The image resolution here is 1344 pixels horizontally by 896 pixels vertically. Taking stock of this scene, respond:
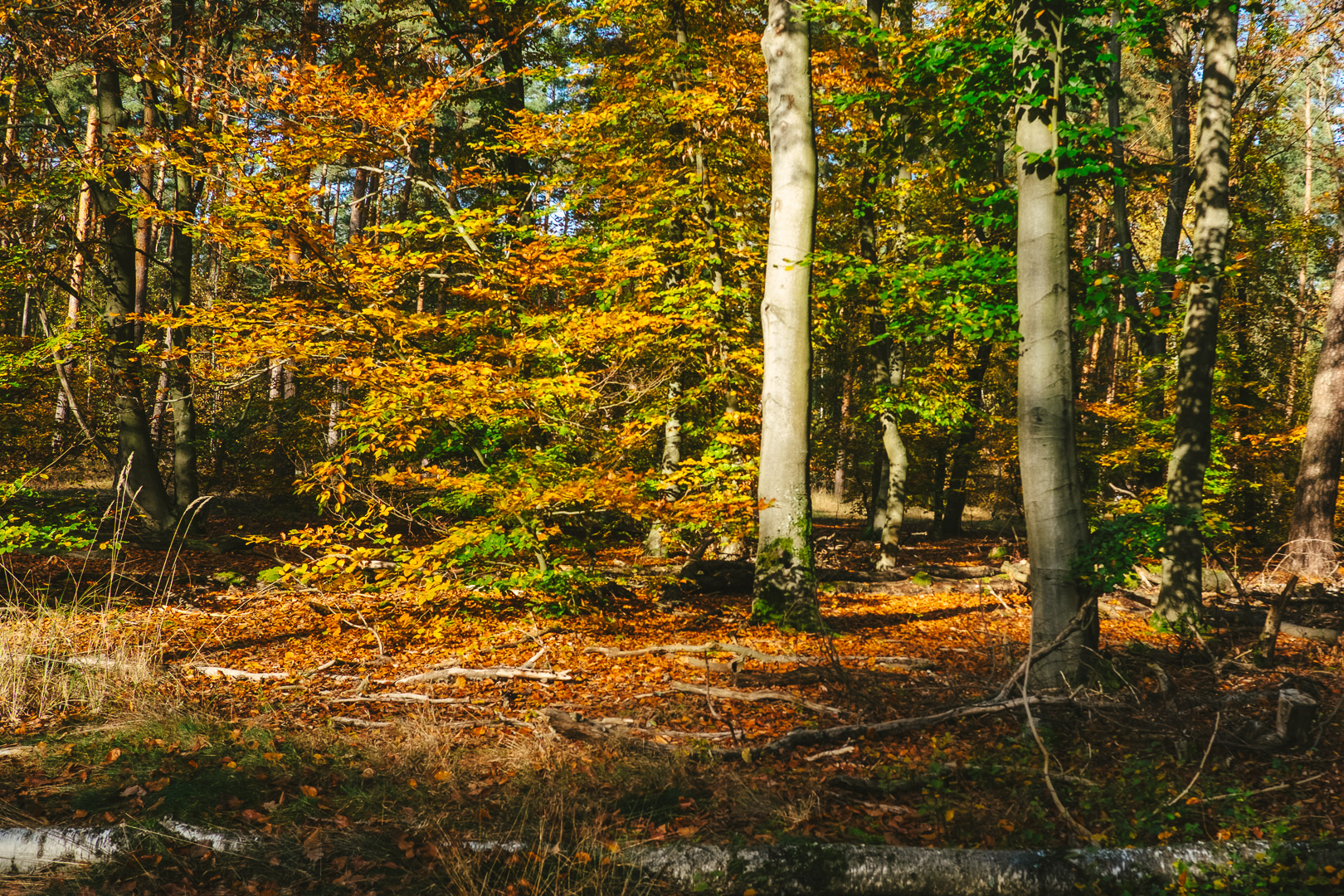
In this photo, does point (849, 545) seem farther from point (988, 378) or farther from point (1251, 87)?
point (1251, 87)

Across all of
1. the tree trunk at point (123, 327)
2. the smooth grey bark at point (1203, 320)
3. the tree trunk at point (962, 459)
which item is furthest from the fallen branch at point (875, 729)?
the tree trunk at point (962, 459)

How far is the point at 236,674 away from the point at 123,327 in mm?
7024

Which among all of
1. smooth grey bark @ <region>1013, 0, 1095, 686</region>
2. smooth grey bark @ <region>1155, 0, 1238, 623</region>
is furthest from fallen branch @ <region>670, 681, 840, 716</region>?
smooth grey bark @ <region>1155, 0, 1238, 623</region>

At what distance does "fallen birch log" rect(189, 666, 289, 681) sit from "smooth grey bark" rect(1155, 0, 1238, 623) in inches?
364

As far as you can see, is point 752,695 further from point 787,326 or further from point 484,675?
point 787,326

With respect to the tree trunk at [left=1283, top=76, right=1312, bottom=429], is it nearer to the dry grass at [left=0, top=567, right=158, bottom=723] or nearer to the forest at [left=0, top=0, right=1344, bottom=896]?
the forest at [left=0, top=0, right=1344, bottom=896]

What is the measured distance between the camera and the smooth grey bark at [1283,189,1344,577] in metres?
11.4

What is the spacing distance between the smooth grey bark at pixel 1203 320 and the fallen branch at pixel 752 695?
17.7 feet

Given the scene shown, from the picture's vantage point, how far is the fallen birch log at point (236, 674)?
5.96 metres

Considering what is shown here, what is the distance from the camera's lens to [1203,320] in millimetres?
8281

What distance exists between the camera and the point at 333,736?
4.55 m

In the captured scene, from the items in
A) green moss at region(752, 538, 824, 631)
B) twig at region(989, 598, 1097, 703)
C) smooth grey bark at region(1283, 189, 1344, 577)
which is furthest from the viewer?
smooth grey bark at region(1283, 189, 1344, 577)

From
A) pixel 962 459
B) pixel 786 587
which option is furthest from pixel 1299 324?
pixel 786 587

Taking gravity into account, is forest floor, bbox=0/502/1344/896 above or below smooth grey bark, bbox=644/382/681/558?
below
